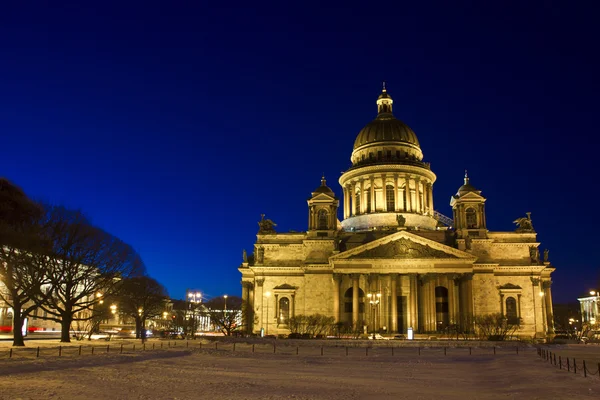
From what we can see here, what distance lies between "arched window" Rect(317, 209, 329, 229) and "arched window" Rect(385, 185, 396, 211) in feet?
42.4

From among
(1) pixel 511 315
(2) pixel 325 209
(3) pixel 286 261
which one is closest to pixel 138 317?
(3) pixel 286 261

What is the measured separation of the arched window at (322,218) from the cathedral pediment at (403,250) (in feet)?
23.2

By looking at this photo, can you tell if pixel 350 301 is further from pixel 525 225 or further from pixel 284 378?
pixel 284 378

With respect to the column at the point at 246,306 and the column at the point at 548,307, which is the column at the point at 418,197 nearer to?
the column at the point at 548,307

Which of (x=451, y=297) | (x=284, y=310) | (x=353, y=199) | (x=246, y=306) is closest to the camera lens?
(x=451, y=297)

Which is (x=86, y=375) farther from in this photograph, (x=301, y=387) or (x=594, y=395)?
(x=594, y=395)

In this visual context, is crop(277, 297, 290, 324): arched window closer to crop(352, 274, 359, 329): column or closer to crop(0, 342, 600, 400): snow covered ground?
crop(352, 274, 359, 329): column

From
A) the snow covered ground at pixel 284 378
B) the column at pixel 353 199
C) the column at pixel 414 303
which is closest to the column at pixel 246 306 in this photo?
the column at pixel 353 199

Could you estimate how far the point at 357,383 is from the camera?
86.2 feet

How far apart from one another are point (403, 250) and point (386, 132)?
2666 cm

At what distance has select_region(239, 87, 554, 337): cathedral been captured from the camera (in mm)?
71562

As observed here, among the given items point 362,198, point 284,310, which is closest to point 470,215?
point 362,198

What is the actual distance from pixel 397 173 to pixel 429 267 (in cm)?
2095

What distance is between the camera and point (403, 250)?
72312 mm
